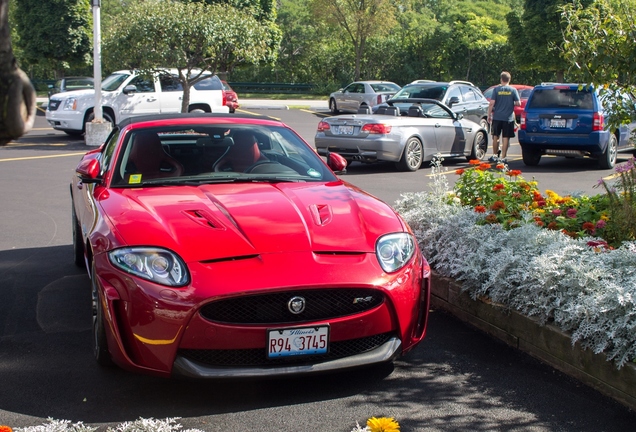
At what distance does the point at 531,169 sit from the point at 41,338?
1207cm

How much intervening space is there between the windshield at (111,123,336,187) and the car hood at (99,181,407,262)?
244 millimetres

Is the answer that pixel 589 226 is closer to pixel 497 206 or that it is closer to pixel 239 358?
pixel 497 206

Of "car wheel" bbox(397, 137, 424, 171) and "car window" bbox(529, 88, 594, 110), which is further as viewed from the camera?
"car window" bbox(529, 88, 594, 110)

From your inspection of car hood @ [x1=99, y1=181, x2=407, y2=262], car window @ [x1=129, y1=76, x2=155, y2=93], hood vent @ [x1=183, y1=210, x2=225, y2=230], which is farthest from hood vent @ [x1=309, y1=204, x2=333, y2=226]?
car window @ [x1=129, y1=76, x2=155, y2=93]

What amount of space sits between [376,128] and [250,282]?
33.5 feet

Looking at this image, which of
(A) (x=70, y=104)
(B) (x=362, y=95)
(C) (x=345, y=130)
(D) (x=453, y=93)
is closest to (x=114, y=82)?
(A) (x=70, y=104)

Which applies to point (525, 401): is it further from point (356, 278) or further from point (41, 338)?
point (41, 338)

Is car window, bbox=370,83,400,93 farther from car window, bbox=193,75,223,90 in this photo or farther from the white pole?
the white pole

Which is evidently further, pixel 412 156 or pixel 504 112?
pixel 504 112

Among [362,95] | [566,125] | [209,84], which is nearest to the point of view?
[566,125]

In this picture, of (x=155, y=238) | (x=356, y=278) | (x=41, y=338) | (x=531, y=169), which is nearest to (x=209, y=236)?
(x=155, y=238)

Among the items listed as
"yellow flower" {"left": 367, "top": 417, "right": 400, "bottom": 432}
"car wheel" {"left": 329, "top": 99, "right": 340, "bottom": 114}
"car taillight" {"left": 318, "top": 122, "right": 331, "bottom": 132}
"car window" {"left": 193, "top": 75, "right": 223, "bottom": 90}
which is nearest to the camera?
"yellow flower" {"left": 367, "top": 417, "right": 400, "bottom": 432}

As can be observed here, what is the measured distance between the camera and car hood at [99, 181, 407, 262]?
4.11 metres

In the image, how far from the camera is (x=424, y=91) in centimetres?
1862
